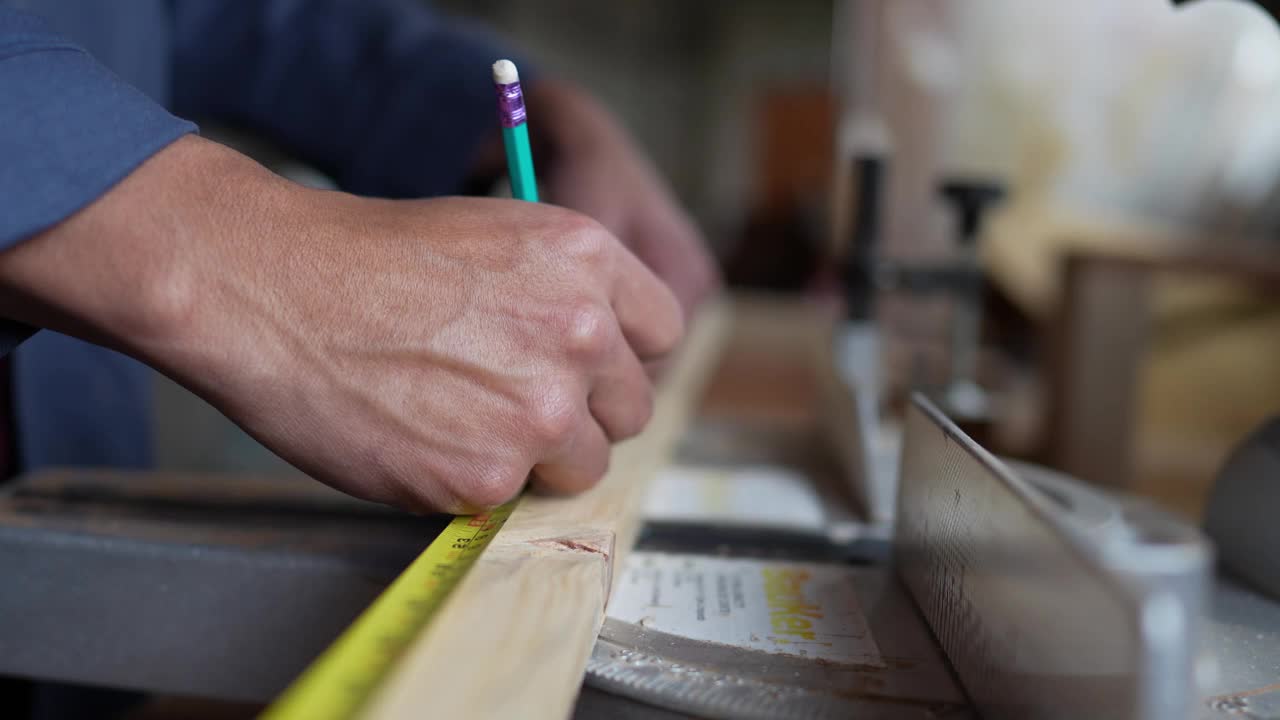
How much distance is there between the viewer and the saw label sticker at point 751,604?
1.48ft

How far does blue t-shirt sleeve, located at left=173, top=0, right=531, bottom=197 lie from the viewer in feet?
3.62

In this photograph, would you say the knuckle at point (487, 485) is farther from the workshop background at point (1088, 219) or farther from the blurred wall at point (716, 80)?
the blurred wall at point (716, 80)

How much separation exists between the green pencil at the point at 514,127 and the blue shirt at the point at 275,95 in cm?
43

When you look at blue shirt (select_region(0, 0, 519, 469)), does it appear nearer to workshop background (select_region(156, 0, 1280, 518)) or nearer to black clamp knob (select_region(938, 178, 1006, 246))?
workshop background (select_region(156, 0, 1280, 518))

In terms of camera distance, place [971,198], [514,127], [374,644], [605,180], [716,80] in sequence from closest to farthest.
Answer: [374,644]
[514,127]
[605,180]
[971,198]
[716,80]

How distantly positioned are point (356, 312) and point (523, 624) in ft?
0.56

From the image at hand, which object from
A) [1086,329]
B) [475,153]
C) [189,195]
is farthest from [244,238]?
[1086,329]

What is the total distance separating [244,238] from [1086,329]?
1.24 meters

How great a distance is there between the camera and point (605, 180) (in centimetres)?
104

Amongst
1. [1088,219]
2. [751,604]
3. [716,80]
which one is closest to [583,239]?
[751,604]

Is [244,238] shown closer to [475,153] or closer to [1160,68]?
[475,153]

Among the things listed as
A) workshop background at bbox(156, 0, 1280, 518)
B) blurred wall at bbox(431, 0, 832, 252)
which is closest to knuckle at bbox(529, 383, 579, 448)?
workshop background at bbox(156, 0, 1280, 518)

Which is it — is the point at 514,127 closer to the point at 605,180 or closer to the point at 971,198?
the point at 605,180

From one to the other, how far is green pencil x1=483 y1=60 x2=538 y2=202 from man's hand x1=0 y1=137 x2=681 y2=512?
0.23ft
